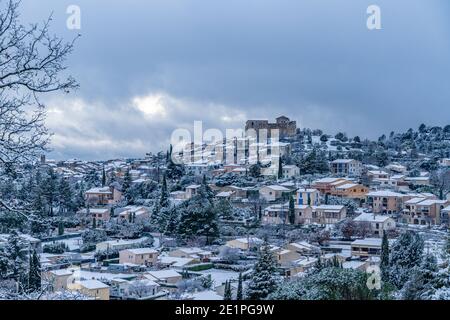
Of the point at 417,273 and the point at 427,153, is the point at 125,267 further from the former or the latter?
the point at 427,153

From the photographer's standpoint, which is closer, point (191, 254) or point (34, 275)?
point (34, 275)

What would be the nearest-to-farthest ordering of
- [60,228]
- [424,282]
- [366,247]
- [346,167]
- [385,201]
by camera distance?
[424,282], [366,247], [60,228], [385,201], [346,167]

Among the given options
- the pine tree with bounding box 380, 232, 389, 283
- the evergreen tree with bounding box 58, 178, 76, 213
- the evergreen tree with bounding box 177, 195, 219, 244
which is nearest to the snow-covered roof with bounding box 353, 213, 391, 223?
the pine tree with bounding box 380, 232, 389, 283

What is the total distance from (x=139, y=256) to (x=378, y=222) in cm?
284

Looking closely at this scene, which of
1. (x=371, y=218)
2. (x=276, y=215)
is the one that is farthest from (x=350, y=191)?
(x=276, y=215)

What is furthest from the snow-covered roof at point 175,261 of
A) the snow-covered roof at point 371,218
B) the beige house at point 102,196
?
the beige house at point 102,196

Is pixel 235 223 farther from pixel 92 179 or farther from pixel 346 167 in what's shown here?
pixel 346 167

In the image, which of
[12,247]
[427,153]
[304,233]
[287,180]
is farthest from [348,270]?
[427,153]

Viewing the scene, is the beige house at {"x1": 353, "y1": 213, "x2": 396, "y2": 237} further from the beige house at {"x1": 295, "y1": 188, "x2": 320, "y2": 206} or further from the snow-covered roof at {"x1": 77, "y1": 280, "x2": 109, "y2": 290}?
the snow-covered roof at {"x1": 77, "y1": 280, "x2": 109, "y2": 290}

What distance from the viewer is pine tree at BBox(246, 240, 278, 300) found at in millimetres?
3801

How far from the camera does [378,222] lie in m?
5.77

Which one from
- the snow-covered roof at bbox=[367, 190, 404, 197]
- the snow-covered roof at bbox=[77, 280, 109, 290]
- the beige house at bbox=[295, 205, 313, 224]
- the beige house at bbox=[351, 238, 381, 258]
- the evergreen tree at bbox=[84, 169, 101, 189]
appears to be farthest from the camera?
the evergreen tree at bbox=[84, 169, 101, 189]

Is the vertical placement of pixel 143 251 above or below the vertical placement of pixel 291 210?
below

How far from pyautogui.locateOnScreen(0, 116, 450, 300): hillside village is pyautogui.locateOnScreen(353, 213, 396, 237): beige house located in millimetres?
15
